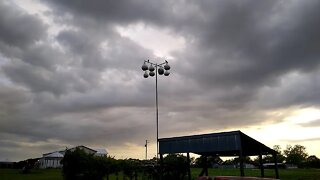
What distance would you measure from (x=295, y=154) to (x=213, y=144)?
14350 cm

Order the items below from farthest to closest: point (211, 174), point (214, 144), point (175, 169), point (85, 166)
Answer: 1. point (211, 174)
2. point (85, 166)
3. point (175, 169)
4. point (214, 144)

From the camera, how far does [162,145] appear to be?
1129 inches

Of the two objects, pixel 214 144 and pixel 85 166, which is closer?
pixel 214 144

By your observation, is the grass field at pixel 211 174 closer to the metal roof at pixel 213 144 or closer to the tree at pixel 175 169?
the tree at pixel 175 169

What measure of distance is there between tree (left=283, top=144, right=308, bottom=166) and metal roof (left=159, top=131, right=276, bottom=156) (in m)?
129

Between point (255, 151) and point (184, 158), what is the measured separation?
246 inches

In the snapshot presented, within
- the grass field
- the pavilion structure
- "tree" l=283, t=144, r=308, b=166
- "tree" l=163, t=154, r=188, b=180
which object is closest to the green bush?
"tree" l=163, t=154, r=188, b=180

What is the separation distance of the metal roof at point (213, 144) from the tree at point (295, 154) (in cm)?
12941

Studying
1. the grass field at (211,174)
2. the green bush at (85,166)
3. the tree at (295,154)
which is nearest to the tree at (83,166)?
the green bush at (85,166)

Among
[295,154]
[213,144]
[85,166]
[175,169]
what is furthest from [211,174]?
[295,154]

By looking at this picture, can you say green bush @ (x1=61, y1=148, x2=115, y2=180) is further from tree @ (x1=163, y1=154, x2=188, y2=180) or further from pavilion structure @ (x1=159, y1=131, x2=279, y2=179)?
pavilion structure @ (x1=159, y1=131, x2=279, y2=179)

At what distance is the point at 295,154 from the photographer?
156 m

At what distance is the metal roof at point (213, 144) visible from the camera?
941 inches

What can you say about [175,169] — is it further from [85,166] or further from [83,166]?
[83,166]
